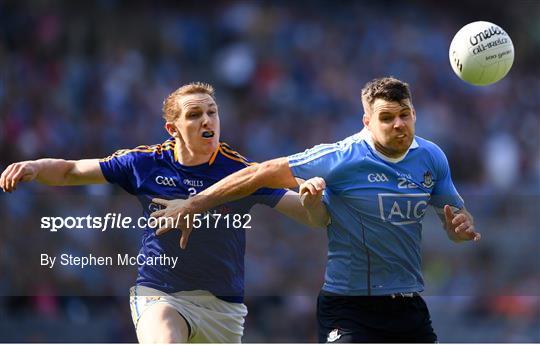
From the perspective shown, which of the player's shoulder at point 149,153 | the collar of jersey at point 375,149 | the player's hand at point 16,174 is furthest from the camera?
the player's shoulder at point 149,153

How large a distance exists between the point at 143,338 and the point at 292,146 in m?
8.78

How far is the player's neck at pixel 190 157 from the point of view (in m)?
6.99

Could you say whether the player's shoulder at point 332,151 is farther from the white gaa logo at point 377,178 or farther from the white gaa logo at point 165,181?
the white gaa logo at point 165,181

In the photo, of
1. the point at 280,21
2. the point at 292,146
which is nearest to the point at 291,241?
the point at 292,146

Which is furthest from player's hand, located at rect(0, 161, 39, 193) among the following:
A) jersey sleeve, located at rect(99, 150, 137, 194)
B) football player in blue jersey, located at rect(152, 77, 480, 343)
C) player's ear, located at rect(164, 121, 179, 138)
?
football player in blue jersey, located at rect(152, 77, 480, 343)

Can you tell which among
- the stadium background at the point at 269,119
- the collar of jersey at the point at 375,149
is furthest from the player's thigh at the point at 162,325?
the stadium background at the point at 269,119

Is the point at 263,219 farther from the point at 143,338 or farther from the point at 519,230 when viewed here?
the point at 143,338

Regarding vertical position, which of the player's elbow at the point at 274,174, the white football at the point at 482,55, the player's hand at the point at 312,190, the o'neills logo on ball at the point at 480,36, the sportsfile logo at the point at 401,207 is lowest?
the sportsfile logo at the point at 401,207

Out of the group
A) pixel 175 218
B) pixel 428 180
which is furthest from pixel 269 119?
pixel 428 180

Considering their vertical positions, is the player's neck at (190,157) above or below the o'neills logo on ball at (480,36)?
below

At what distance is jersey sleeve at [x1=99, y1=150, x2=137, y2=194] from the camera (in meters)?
7.02

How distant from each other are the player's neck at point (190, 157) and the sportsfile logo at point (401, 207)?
52.1 inches

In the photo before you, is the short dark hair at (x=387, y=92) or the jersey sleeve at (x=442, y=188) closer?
the short dark hair at (x=387, y=92)

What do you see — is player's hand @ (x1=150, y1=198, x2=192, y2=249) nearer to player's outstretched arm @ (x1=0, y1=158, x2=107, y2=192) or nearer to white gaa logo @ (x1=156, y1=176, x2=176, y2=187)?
white gaa logo @ (x1=156, y1=176, x2=176, y2=187)
